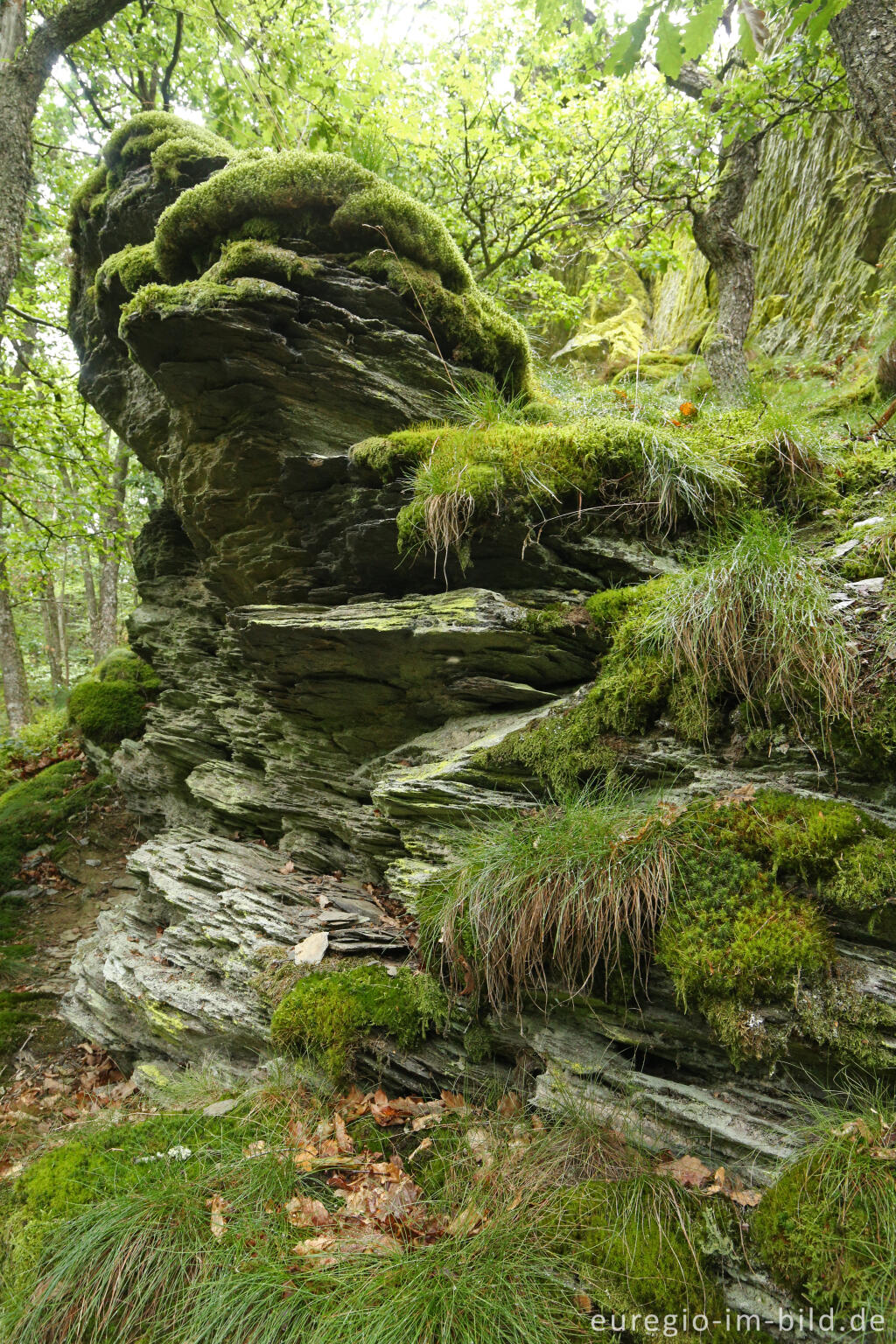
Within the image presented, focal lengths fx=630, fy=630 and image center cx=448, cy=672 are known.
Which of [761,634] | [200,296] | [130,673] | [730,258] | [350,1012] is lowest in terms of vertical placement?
[350,1012]

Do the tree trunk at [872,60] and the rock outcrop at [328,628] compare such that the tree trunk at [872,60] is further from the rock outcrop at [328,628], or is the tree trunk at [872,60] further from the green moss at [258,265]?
the green moss at [258,265]

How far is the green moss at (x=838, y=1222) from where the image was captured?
196 cm

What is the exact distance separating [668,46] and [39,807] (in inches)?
399

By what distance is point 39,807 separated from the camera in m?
8.81

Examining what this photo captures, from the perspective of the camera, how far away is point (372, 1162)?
3033mm

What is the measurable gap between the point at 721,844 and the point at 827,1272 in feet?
4.58

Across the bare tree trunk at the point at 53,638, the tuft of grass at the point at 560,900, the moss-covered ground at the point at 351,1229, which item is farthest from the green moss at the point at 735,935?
the bare tree trunk at the point at 53,638

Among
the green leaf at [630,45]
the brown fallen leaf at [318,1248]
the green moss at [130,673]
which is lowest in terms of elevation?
the brown fallen leaf at [318,1248]

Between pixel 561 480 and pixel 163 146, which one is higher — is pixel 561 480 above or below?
below

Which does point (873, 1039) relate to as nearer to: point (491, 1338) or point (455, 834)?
point (491, 1338)

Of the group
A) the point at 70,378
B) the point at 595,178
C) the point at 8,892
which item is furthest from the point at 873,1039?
the point at 70,378

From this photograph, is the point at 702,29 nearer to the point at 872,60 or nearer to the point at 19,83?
the point at 872,60

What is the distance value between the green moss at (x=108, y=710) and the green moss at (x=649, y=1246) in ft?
27.3

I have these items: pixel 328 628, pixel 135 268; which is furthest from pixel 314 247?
pixel 328 628
